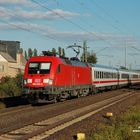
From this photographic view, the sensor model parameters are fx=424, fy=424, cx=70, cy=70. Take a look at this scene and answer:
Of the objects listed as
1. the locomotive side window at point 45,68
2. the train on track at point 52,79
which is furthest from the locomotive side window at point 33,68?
the locomotive side window at point 45,68

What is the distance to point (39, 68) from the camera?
25.8 metres

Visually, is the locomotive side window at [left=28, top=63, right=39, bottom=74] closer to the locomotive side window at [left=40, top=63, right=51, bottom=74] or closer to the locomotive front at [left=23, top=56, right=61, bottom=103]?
the locomotive front at [left=23, top=56, right=61, bottom=103]

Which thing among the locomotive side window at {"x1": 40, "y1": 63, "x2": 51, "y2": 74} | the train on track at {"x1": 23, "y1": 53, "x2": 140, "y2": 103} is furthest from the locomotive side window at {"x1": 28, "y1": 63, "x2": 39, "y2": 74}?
the locomotive side window at {"x1": 40, "y1": 63, "x2": 51, "y2": 74}

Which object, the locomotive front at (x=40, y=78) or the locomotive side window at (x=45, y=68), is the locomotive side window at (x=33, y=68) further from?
the locomotive side window at (x=45, y=68)

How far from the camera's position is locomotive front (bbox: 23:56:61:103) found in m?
24.9

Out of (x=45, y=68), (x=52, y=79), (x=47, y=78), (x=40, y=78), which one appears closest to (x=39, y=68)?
(x=45, y=68)

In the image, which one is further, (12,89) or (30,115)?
(12,89)

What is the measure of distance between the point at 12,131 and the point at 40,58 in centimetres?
1288

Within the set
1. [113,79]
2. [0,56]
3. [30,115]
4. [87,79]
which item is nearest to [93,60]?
[0,56]

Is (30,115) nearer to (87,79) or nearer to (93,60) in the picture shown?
(87,79)

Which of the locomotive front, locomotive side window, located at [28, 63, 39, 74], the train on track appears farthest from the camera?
locomotive side window, located at [28, 63, 39, 74]

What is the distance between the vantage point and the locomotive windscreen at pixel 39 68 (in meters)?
25.6

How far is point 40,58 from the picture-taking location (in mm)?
26391

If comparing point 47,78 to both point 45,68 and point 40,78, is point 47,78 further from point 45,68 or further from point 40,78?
point 45,68
